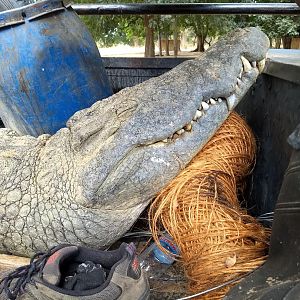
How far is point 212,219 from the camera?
1.47 metres

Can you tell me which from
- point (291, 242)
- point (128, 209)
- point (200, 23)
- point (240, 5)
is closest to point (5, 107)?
point (128, 209)

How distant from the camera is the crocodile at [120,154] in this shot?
5.02 ft

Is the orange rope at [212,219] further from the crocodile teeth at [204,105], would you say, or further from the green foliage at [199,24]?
the green foliage at [199,24]

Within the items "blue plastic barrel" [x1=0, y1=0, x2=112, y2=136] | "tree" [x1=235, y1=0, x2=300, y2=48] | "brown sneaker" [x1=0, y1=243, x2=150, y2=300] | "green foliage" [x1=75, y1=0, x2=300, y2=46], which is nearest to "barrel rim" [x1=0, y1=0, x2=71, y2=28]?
"blue plastic barrel" [x1=0, y1=0, x2=112, y2=136]

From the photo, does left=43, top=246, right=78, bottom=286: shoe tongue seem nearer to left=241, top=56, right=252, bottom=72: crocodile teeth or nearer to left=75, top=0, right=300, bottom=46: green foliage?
left=241, top=56, right=252, bottom=72: crocodile teeth

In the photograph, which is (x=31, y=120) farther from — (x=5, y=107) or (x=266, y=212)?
(x=266, y=212)

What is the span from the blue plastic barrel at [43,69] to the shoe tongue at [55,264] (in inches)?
40.4

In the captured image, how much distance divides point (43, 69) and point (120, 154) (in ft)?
2.64

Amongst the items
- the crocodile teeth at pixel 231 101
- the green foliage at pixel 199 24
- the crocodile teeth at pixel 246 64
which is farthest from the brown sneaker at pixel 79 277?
the green foliage at pixel 199 24

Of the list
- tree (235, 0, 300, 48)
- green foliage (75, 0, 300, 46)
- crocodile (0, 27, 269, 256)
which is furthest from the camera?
tree (235, 0, 300, 48)

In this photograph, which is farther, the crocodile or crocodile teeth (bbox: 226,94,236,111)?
crocodile teeth (bbox: 226,94,236,111)

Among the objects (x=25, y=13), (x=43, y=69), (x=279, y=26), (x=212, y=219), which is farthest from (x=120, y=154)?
(x=279, y=26)

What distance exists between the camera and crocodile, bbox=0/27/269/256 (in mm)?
1531

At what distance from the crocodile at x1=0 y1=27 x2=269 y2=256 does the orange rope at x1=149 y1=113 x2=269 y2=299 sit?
0.08 m
